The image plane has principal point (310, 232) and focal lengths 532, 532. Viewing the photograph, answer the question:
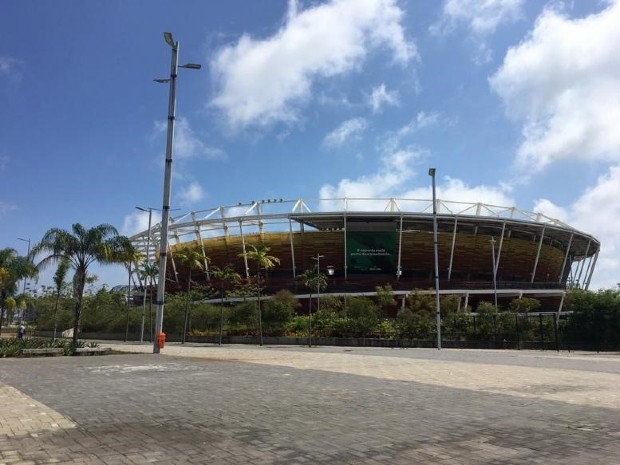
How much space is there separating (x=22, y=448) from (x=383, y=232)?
6604 cm

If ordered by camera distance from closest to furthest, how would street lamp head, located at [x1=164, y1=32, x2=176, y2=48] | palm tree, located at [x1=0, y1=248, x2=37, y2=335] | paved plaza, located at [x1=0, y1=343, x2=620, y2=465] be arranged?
1. paved plaza, located at [x1=0, y1=343, x2=620, y2=465]
2. street lamp head, located at [x1=164, y1=32, x2=176, y2=48]
3. palm tree, located at [x1=0, y1=248, x2=37, y2=335]

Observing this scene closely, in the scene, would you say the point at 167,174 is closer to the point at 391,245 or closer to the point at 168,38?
the point at 168,38

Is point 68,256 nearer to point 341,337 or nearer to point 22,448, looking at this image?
point 341,337

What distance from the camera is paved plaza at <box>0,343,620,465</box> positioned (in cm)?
567

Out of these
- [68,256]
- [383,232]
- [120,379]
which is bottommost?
[120,379]

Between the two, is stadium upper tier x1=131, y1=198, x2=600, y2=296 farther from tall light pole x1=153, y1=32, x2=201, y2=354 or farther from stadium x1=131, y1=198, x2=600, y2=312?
tall light pole x1=153, y1=32, x2=201, y2=354

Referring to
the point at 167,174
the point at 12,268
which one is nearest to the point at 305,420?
the point at 167,174

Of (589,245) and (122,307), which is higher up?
(589,245)

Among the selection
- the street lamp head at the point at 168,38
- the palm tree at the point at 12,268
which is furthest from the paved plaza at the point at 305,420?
the palm tree at the point at 12,268

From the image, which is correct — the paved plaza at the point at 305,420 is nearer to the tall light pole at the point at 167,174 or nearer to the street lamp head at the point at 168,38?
the tall light pole at the point at 167,174

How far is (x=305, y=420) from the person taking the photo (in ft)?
25.1

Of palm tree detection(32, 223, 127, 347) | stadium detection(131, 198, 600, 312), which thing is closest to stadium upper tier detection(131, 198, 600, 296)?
stadium detection(131, 198, 600, 312)

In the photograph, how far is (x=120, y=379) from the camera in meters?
13.1

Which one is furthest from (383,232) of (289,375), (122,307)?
(289,375)
